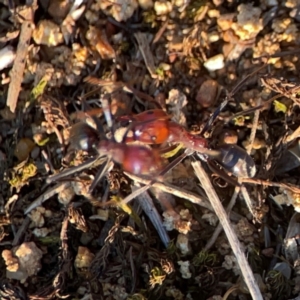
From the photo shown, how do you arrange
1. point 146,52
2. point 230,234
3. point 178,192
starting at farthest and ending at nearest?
1. point 146,52
2. point 178,192
3. point 230,234

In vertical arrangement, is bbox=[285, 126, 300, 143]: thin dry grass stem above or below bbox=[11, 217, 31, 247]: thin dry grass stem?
above

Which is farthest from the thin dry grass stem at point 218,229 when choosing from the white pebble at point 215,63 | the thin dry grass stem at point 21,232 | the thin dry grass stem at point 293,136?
the thin dry grass stem at point 21,232

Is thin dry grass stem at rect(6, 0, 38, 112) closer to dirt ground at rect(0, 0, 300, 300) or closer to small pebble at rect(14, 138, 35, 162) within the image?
dirt ground at rect(0, 0, 300, 300)

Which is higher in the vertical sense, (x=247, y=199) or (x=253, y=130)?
(x=253, y=130)

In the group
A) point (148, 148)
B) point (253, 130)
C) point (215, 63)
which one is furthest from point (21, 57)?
point (253, 130)

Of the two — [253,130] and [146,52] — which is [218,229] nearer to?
[253,130]

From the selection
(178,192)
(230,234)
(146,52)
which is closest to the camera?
(230,234)

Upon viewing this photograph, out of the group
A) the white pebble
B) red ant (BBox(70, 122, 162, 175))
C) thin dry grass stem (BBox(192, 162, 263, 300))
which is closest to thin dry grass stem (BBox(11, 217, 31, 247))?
red ant (BBox(70, 122, 162, 175))
